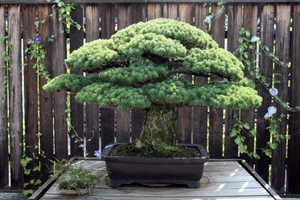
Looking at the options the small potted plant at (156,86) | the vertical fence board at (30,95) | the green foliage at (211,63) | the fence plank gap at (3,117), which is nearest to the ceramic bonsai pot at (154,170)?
the small potted plant at (156,86)

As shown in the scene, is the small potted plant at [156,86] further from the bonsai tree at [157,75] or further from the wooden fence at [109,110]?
the wooden fence at [109,110]

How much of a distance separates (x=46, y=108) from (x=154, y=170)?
125 cm

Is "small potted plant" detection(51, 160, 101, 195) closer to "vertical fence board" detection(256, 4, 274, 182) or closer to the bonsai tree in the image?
the bonsai tree

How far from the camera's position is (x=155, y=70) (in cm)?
177

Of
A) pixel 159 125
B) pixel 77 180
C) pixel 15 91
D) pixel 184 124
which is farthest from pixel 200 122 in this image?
pixel 15 91

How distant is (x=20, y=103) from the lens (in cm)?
284

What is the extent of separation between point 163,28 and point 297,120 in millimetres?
1384

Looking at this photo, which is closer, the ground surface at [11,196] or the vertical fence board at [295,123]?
the vertical fence board at [295,123]

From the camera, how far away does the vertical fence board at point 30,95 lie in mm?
2805

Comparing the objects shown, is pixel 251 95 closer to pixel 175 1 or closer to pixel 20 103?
pixel 175 1

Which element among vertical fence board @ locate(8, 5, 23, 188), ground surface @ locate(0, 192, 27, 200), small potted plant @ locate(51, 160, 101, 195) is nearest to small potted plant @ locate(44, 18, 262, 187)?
small potted plant @ locate(51, 160, 101, 195)

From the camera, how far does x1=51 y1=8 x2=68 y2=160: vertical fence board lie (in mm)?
2791

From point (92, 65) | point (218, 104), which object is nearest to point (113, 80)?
point (92, 65)

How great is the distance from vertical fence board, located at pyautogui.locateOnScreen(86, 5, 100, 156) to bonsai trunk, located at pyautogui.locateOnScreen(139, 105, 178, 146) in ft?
2.85
